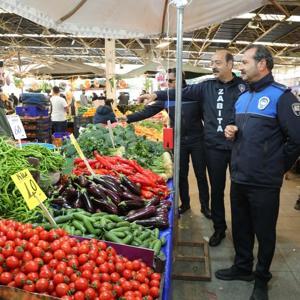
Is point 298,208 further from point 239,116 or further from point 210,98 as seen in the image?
point 239,116

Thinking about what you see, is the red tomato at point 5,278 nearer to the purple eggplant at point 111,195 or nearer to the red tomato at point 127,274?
the red tomato at point 127,274

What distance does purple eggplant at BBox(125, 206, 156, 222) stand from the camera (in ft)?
8.82

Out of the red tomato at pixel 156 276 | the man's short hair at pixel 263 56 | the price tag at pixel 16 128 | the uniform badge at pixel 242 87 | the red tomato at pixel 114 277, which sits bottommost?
the red tomato at pixel 156 276

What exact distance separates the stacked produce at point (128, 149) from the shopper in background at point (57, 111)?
6082 millimetres

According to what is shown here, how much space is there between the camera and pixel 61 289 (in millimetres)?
1532

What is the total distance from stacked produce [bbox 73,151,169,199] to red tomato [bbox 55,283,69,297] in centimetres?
179

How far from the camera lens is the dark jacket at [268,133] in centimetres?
278

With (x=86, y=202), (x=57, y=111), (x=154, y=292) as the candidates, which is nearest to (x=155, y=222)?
(x=86, y=202)

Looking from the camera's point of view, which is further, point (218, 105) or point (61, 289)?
point (218, 105)

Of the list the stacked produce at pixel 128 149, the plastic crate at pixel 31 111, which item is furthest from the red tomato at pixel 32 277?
the plastic crate at pixel 31 111

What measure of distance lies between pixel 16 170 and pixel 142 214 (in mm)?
977

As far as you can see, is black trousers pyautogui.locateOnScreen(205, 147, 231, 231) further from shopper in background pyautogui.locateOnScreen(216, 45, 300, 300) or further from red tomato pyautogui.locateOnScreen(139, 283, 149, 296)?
red tomato pyautogui.locateOnScreen(139, 283, 149, 296)

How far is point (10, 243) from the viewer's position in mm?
1674

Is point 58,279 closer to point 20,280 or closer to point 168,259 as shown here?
point 20,280
